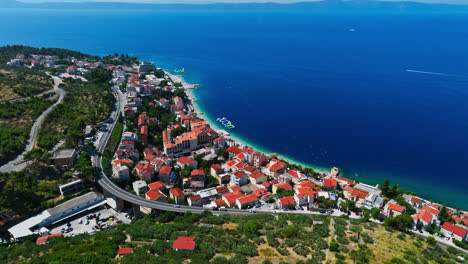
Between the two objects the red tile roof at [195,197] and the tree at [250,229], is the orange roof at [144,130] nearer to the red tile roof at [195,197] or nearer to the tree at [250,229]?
the red tile roof at [195,197]

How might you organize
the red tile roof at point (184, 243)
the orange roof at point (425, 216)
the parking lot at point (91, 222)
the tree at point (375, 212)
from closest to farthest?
the red tile roof at point (184, 243), the parking lot at point (91, 222), the orange roof at point (425, 216), the tree at point (375, 212)

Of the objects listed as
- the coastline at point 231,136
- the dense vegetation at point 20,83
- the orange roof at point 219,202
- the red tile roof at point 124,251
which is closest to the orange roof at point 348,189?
the coastline at point 231,136

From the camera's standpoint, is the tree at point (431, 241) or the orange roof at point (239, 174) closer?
the tree at point (431, 241)

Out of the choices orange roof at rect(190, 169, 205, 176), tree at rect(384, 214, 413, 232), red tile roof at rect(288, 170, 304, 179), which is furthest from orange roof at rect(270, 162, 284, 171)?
tree at rect(384, 214, 413, 232)

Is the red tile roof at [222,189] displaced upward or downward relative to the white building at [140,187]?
downward

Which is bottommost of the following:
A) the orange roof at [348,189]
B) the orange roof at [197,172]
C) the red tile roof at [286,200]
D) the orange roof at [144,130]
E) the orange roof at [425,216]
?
the orange roof at [425,216]

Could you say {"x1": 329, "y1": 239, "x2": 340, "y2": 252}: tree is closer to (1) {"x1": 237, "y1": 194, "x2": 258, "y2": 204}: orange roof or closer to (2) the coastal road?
(1) {"x1": 237, "y1": 194, "x2": 258, "y2": 204}: orange roof
